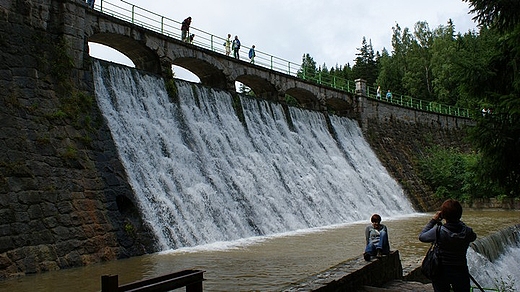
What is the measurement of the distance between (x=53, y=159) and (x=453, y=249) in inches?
338

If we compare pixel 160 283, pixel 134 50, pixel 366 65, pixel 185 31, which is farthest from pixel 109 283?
pixel 366 65

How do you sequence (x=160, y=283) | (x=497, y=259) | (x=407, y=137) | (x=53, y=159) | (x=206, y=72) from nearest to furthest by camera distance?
(x=160, y=283) → (x=53, y=159) → (x=497, y=259) → (x=206, y=72) → (x=407, y=137)

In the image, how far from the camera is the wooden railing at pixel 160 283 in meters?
3.46

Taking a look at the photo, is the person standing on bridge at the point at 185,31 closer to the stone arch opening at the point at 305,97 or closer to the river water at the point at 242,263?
the stone arch opening at the point at 305,97

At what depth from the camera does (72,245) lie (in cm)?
904

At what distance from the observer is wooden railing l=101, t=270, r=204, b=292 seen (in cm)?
346

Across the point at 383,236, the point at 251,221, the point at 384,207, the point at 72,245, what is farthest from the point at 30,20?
the point at 384,207

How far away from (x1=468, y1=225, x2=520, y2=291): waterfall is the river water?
109cm

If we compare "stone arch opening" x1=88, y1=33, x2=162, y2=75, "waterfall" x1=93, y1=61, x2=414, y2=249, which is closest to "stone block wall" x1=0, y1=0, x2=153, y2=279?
"waterfall" x1=93, y1=61, x2=414, y2=249

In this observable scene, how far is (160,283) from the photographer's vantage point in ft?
12.5

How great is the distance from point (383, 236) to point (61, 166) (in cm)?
703

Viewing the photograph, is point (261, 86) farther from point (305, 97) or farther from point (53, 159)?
point (53, 159)

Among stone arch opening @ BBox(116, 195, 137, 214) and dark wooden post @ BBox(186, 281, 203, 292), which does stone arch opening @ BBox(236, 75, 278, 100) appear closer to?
stone arch opening @ BBox(116, 195, 137, 214)

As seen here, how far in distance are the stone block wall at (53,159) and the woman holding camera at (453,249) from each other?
277 inches
